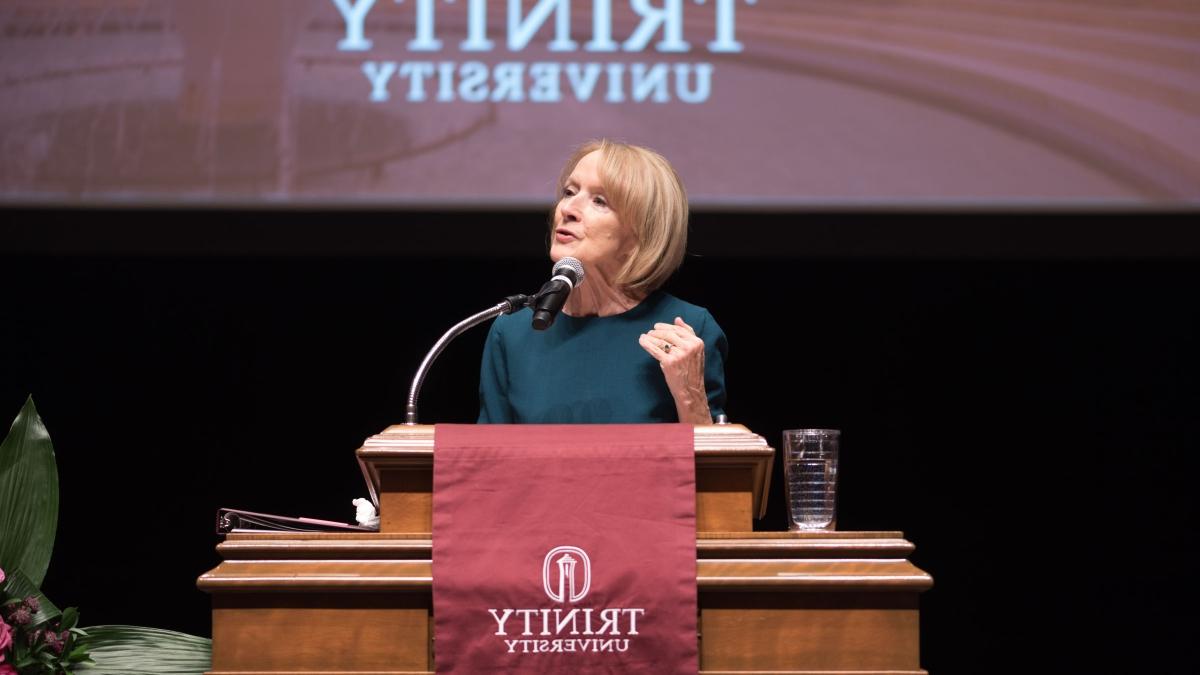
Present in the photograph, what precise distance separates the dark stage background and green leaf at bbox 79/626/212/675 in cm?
211

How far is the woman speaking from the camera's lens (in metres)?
2.34

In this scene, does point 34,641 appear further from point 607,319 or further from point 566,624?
point 607,319

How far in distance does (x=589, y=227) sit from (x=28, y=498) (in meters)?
0.95

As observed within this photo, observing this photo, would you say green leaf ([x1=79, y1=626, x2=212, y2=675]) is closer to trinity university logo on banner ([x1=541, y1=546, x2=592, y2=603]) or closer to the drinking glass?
trinity university logo on banner ([x1=541, y1=546, x2=592, y2=603])

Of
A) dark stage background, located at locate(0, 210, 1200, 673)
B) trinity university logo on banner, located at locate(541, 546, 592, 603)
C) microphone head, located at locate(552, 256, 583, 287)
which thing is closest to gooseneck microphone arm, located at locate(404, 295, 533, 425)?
microphone head, located at locate(552, 256, 583, 287)

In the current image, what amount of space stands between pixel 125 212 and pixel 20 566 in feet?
6.28

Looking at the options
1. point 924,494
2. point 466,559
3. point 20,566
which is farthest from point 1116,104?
point 20,566

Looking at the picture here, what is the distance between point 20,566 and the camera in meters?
1.99

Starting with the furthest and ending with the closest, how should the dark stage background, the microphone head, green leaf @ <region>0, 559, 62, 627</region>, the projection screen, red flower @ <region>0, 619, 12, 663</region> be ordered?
1. the dark stage background
2. the projection screen
3. the microphone head
4. green leaf @ <region>0, 559, 62, 627</region>
5. red flower @ <region>0, 619, 12, 663</region>

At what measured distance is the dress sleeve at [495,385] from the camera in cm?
246

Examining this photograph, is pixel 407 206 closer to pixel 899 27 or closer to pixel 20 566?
pixel 899 27

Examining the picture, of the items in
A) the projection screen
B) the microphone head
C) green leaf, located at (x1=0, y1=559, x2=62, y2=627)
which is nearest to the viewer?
green leaf, located at (x1=0, y1=559, x2=62, y2=627)

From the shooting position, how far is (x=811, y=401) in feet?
13.4

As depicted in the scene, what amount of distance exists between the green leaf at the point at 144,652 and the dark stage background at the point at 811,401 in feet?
6.91
